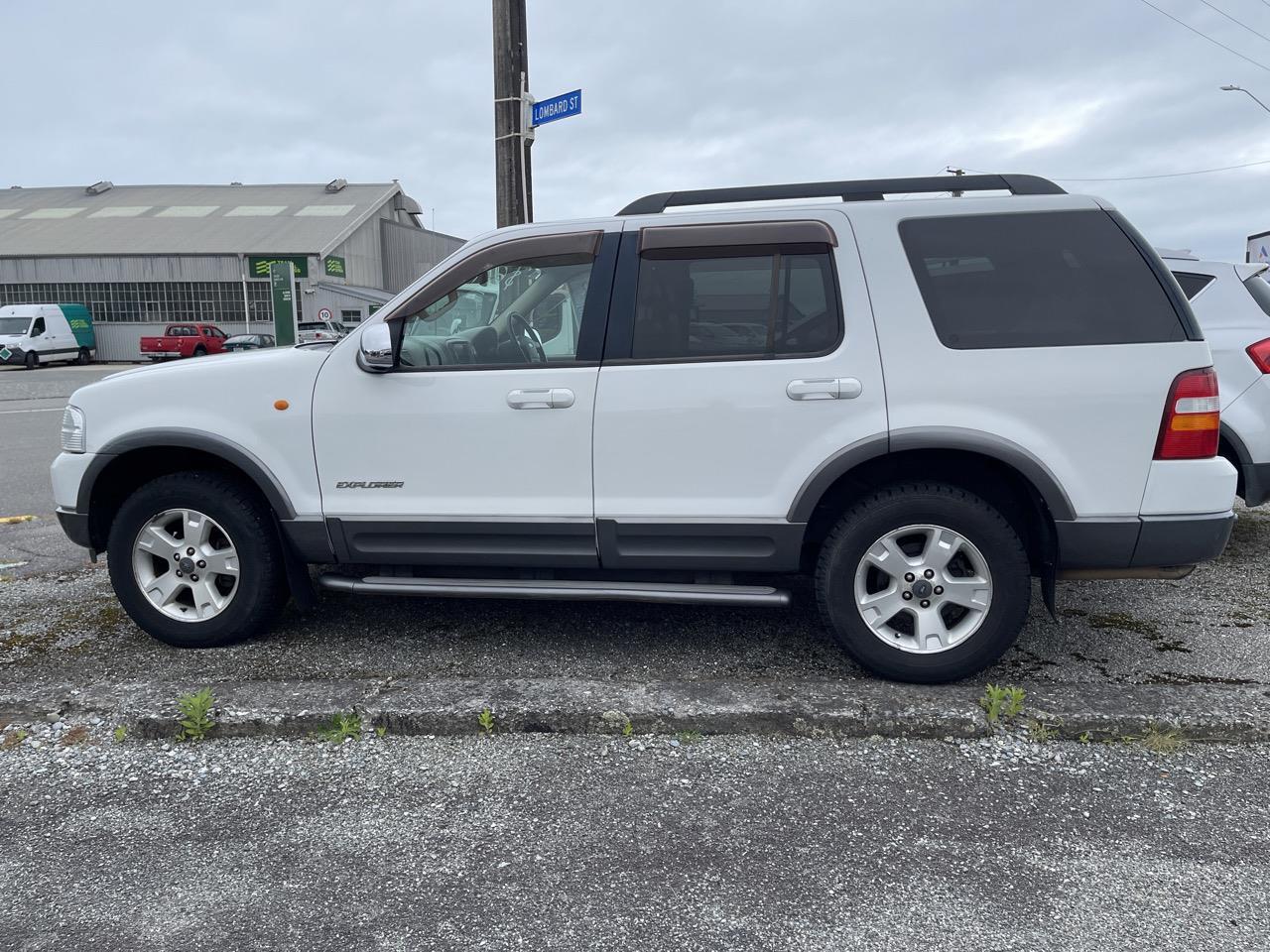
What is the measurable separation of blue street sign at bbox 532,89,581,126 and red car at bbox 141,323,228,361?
3049 cm

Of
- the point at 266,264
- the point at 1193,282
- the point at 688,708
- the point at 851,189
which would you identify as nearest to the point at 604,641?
the point at 688,708

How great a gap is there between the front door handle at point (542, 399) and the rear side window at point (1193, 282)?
4.00 metres

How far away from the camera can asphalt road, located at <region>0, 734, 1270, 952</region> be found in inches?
95.9

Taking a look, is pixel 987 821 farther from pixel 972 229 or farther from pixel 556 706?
pixel 972 229

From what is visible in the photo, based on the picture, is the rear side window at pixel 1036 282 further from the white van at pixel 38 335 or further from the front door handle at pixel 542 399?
the white van at pixel 38 335

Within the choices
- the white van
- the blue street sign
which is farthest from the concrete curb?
the white van

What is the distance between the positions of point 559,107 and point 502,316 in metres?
5.07

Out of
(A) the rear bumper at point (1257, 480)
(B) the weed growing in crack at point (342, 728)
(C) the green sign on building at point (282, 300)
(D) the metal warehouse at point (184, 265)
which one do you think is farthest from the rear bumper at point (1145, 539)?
(D) the metal warehouse at point (184, 265)

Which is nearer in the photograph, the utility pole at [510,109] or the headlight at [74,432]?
the headlight at [74,432]

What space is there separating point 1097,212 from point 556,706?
106 inches

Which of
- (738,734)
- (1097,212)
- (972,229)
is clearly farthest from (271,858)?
(1097,212)

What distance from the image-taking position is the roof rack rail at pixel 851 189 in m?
3.90

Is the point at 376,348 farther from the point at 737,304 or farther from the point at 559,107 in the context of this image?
the point at 559,107

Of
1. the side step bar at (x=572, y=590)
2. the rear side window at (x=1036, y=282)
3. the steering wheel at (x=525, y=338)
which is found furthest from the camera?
the steering wheel at (x=525, y=338)
